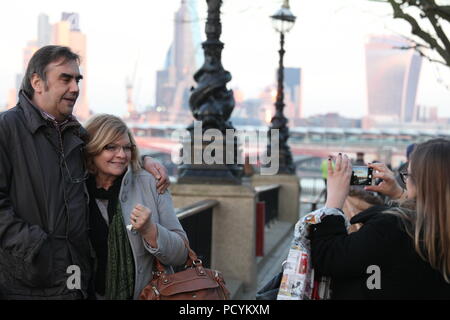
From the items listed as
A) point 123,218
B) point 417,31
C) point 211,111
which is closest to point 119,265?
point 123,218

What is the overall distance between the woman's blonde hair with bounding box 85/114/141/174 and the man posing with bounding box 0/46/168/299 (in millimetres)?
140

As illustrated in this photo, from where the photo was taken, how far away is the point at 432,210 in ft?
8.14

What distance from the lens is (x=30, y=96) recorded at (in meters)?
3.11

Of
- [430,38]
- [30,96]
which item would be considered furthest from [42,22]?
[30,96]

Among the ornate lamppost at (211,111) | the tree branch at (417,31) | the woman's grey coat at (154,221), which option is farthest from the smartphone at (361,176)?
the tree branch at (417,31)

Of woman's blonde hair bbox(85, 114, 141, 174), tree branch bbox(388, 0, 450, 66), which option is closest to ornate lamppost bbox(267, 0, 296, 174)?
tree branch bbox(388, 0, 450, 66)

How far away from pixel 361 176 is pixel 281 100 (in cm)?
1607

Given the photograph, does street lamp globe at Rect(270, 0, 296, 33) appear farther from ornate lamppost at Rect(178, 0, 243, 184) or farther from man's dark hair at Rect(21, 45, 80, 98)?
man's dark hair at Rect(21, 45, 80, 98)

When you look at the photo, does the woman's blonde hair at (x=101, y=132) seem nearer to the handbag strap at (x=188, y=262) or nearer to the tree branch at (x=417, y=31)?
the handbag strap at (x=188, y=262)

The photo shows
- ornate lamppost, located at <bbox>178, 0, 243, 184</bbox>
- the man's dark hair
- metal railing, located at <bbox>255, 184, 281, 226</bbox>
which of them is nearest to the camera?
the man's dark hair

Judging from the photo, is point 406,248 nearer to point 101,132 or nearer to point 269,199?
point 101,132

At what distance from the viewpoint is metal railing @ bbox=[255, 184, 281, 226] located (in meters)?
13.6
